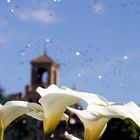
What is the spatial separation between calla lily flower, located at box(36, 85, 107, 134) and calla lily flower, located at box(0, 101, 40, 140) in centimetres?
2

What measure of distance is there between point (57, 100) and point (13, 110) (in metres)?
0.08

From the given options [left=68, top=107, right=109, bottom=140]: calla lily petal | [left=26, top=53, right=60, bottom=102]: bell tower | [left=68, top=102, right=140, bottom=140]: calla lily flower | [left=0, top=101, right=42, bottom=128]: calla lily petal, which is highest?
[left=68, top=102, right=140, bottom=140]: calla lily flower

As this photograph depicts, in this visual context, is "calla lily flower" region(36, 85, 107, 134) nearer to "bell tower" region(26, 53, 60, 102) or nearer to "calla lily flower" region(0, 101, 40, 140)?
"calla lily flower" region(0, 101, 40, 140)

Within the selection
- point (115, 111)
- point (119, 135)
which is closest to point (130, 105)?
point (115, 111)

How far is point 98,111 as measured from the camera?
102cm

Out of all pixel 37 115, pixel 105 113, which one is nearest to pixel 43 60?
pixel 37 115

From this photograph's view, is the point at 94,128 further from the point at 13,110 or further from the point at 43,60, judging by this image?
the point at 43,60

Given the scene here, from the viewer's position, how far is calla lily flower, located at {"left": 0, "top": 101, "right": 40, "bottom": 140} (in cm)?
112

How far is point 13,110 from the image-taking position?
1127 millimetres

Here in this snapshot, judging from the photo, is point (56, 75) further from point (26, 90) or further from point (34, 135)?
point (34, 135)

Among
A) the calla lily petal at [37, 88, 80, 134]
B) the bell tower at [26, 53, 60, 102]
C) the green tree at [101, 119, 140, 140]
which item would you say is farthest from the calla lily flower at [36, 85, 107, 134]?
the bell tower at [26, 53, 60, 102]

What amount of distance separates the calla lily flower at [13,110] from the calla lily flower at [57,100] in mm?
23

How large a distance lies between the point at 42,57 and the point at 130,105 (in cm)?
6146

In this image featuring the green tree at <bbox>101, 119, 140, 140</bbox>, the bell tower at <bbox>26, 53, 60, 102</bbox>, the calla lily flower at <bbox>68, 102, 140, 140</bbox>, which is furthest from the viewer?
the bell tower at <bbox>26, 53, 60, 102</bbox>
